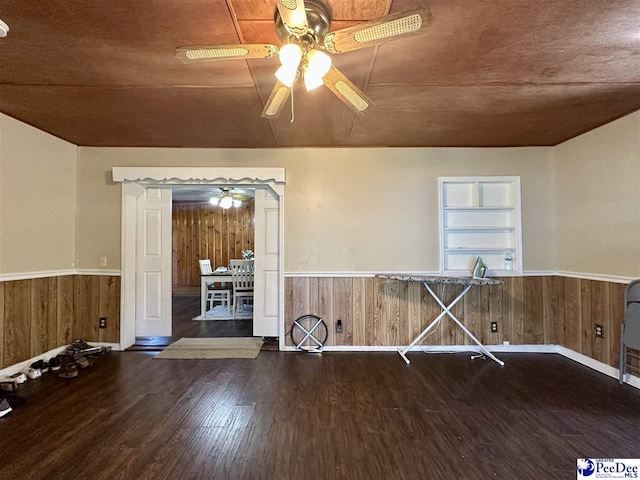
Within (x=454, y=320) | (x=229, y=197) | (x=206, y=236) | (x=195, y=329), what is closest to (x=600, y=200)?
(x=454, y=320)

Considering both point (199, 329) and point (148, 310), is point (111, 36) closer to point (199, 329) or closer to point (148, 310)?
point (148, 310)

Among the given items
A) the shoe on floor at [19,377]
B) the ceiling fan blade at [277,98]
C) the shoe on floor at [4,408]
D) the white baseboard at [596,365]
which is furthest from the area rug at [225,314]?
the white baseboard at [596,365]

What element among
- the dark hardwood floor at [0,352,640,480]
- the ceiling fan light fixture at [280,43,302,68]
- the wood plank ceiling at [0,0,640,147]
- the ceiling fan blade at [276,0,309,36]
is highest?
the wood plank ceiling at [0,0,640,147]

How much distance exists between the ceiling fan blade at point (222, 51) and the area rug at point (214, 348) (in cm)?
300

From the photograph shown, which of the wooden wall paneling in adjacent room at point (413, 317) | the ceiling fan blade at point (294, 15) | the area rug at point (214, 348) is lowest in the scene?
the area rug at point (214, 348)

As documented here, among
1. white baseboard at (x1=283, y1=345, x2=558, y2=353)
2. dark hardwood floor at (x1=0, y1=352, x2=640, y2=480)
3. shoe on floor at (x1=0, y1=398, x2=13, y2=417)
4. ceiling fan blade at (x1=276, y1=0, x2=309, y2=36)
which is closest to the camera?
ceiling fan blade at (x1=276, y1=0, x2=309, y2=36)

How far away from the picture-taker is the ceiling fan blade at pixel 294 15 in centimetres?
140

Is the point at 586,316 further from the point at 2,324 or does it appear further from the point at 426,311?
the point at 2,324

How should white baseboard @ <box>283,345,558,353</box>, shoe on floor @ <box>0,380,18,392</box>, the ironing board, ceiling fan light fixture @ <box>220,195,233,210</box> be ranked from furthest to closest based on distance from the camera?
1. ceiling fan light fixture @ <box>220,195,233,210</box>
2. white baseboard @ <box>283,345,558,353</box>
3. the ironing board
4. shoe on floor @ <box>0,380,18,392</box>

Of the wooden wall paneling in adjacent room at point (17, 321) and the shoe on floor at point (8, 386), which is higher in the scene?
the wooden wall paneling in adjacent room at point (17, 321)

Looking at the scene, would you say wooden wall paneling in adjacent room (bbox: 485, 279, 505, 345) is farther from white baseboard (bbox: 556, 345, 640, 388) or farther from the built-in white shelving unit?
white baseboard (bbox: 556, 345, 640, 388)

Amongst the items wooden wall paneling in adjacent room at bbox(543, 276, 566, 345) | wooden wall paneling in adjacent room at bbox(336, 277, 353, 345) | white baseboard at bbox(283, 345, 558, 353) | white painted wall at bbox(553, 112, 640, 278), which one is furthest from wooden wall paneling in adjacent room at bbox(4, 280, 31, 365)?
white painted wall at bbox(553, 112, 640, 278)

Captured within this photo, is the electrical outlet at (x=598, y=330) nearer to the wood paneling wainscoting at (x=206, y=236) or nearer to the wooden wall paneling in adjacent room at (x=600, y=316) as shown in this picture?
the wooden wall paneling in adjacent room at (x=600, y=316)

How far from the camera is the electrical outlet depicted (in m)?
3.31
